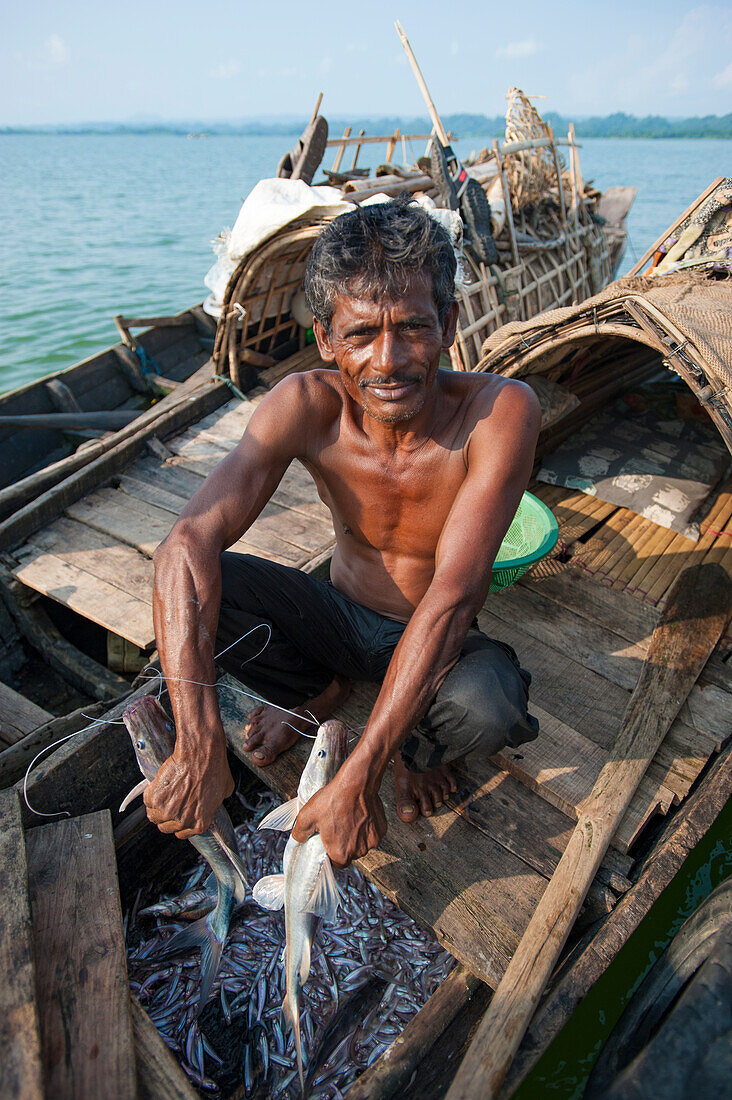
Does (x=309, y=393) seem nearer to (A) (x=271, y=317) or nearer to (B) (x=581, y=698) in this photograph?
(B) (x=581, y=698)

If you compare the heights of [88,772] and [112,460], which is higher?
[88,772]

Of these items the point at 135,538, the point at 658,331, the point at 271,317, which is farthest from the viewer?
the point at 271,317

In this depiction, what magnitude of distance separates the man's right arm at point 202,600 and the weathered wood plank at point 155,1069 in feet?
1.80

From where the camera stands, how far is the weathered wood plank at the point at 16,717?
3164 mm

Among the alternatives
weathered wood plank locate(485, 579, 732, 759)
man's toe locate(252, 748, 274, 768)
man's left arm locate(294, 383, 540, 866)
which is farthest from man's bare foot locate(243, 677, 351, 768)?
weathered wood plank locate(485, 579, 732, 759)

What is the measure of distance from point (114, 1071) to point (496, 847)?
4.70 ft

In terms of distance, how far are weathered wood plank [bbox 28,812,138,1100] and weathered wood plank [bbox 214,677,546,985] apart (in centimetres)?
74

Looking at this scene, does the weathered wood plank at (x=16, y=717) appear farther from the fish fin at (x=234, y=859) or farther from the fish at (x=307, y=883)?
the fish at (x=307, y=883)

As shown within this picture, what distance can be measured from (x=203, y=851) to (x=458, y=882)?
94 centimetres

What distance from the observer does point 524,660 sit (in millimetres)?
3438

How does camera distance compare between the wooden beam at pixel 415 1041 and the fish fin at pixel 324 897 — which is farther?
the fish fin at pixel 324 897

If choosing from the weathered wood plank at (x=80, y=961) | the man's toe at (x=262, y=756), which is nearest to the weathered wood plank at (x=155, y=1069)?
the weathered wood plank at (x=80, y=961)

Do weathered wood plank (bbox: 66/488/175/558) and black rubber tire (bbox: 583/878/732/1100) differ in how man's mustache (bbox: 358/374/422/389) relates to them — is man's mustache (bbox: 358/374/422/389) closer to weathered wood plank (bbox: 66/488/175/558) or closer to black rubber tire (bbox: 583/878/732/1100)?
black rubber tire (bbox: 583/878/732/1100)

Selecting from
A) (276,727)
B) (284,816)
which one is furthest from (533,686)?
(284,816)
